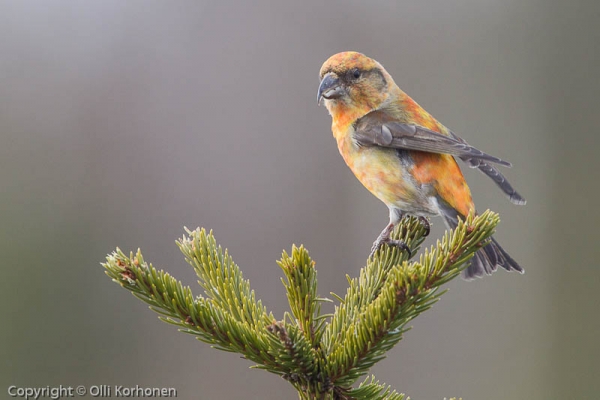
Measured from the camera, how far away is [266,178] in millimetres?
5273

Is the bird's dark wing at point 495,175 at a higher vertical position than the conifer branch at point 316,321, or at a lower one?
higher

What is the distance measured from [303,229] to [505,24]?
10.1 feet

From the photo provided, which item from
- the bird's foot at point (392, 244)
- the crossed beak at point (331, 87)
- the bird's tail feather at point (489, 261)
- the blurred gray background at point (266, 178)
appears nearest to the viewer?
the bird's foot at point (392, 244)

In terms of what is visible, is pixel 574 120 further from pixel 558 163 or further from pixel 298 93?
pixel 298 93

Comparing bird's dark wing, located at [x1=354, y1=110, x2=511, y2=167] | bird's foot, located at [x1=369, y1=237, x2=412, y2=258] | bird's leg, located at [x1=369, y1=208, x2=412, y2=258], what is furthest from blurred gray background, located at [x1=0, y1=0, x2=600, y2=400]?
bird's foot, located at [x1=369, y1=237, x2=412, y2=258]

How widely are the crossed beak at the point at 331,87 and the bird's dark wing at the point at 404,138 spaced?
0.15 meters

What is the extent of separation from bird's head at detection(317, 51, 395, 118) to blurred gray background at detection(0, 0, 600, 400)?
7.63ft

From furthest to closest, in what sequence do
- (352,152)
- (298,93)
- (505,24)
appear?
(505,24) → (298,93) → (352,152)

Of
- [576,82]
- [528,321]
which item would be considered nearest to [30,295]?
[528,321]

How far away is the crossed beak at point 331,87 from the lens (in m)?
2.48

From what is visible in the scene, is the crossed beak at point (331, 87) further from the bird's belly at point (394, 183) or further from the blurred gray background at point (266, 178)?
the blurred gray background at point (266, 178)

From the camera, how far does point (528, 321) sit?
18.7 ft

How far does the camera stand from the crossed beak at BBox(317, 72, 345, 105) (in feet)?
8.13

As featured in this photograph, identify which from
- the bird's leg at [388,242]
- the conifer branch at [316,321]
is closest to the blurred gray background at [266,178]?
the bird's leg at [388,242]
